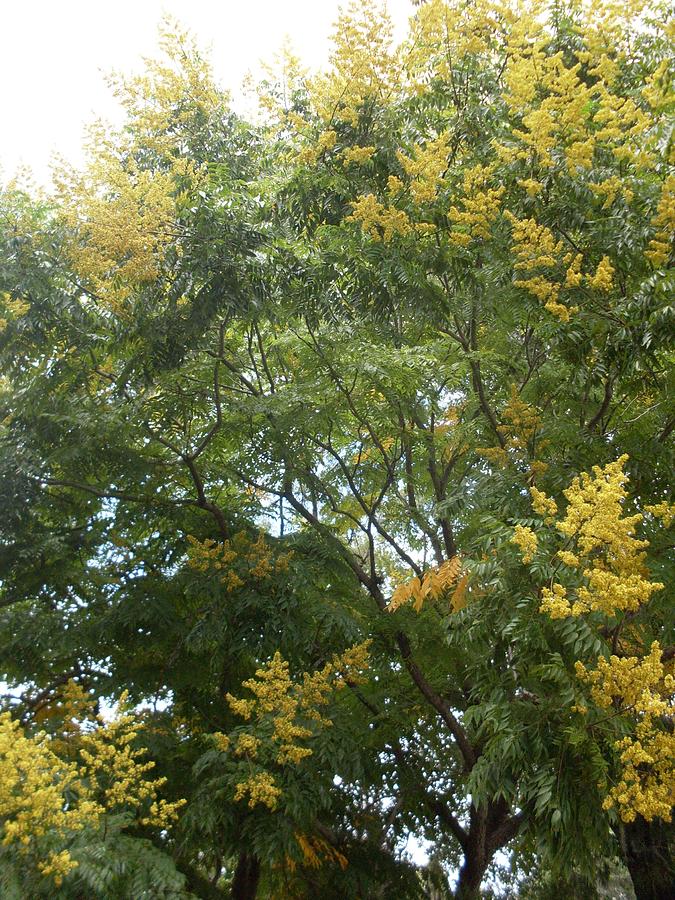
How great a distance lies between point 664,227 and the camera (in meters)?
3.94

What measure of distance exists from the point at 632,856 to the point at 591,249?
4.69m

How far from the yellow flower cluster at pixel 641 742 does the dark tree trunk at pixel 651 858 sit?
3318mm

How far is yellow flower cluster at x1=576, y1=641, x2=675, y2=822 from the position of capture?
121 inches

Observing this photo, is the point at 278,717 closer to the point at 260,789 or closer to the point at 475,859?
the point at 260,789

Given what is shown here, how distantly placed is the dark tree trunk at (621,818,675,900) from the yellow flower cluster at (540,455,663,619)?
3614mm

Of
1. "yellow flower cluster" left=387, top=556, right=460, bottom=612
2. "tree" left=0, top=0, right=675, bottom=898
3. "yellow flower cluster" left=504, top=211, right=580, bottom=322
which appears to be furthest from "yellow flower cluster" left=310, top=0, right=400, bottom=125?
"yellow flower cluster" left=387, top=556, right=460, bottom=612

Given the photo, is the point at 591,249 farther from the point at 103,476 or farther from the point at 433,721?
the point at 433,721

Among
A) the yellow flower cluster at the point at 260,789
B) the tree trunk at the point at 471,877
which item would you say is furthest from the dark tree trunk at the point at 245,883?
the yellow flower cluster at the point at 260,789

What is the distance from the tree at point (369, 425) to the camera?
379 cm

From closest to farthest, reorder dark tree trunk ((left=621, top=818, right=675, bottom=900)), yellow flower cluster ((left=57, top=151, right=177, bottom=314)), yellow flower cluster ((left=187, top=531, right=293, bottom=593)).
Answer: yellow flower cluster ((left=57, top=151, right=177, bottom=314)) < yellow flower cluster ((left=187, top=531, right=293, bottom=593)) < dark tree trunk ((left=621, top=818, right=675, bottom=900))

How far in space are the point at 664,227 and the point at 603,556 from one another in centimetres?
168

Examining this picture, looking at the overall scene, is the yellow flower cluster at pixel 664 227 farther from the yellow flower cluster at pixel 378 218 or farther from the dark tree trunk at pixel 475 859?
the dark tree trunk at pixel 475 859

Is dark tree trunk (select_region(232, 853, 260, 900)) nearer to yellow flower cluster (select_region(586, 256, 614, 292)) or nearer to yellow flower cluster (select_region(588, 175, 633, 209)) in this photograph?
yellow flower cluster (select_region(586, 256, 614, 292))

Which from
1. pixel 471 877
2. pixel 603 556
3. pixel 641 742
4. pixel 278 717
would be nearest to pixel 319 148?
pixel 603 556
